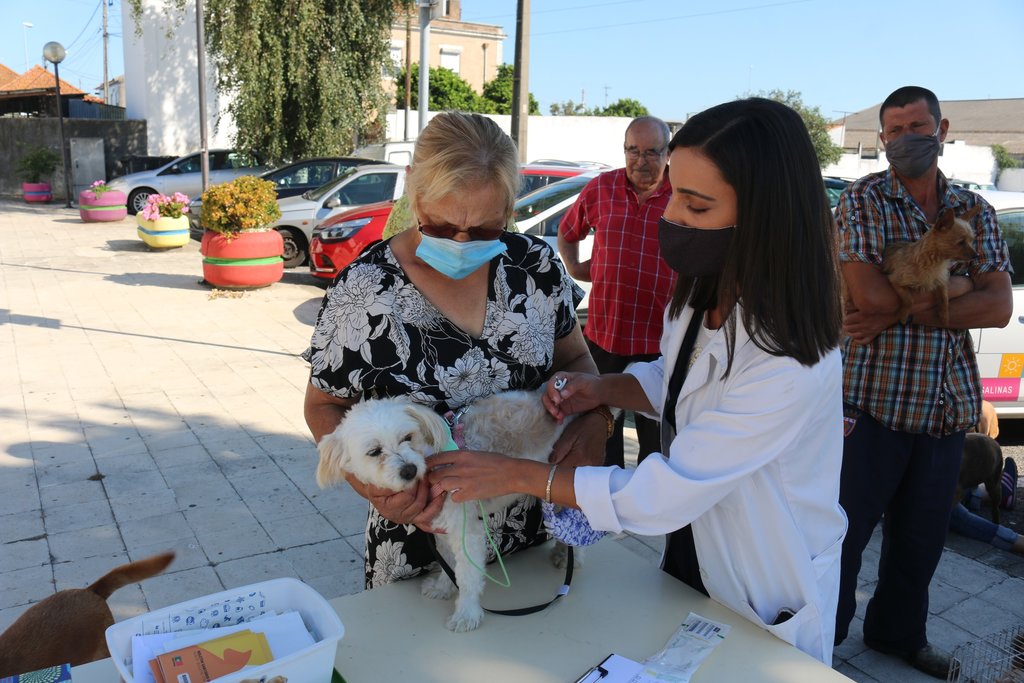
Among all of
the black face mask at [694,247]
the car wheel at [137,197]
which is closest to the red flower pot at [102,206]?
the car wheel at [137,197]

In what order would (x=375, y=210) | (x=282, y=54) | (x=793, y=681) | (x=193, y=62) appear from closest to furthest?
(x=793, y=681)
(x=375, y=210)
(x=282, y=54)
(x=193, y=62)

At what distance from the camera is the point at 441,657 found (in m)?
1.69

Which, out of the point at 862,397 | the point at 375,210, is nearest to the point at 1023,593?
the point at 862,397

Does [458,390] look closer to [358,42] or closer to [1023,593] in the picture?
[1023,593]

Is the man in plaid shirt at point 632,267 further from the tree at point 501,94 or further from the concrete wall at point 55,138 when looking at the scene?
the tree at point 501,94

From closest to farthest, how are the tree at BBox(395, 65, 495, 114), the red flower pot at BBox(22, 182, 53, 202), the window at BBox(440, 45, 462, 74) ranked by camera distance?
the red flower pot at BBox(22, 182, 53, 202)
the tree at BBox(395, 65, 495, 114)
the window at BBox(440, 45, 462, 74)

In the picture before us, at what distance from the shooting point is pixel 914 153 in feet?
9.91

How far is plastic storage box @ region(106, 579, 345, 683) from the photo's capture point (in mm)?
1375

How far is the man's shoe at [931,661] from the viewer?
3.24m

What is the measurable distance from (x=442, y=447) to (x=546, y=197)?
6470 mm

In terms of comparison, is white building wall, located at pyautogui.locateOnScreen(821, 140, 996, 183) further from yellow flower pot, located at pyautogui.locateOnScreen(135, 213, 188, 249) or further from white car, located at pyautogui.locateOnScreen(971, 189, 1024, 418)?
white car, located at pyautogui.locateOnScreen(971, 189, 1024, 418)

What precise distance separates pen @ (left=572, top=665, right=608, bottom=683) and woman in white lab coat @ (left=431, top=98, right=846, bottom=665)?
300mm

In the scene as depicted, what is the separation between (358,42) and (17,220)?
9927mm

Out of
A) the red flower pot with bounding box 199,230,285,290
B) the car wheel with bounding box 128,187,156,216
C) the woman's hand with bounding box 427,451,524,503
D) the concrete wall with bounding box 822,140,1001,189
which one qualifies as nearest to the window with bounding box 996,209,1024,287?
the woman's hand with bounding box 427,451,524,503
